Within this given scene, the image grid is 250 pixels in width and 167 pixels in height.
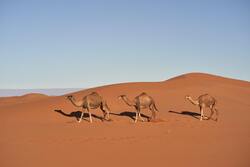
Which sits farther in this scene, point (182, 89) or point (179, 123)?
point (182, 89)

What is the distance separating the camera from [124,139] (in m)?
14.1

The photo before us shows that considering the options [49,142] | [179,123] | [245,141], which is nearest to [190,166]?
[245,141]

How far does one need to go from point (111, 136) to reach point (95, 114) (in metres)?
8.75

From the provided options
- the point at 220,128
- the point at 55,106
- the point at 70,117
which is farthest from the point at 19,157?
the point at 55,106

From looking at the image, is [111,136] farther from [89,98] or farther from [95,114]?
[95,114]

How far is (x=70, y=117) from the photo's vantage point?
22.0 m

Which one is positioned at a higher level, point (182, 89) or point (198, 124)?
point (182, 89)

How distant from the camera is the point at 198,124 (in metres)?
18.3

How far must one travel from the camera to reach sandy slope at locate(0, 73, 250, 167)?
35.8 feet

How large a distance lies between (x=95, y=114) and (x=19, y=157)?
39.6 ft

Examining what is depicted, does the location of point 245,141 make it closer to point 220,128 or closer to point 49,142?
point 220,128

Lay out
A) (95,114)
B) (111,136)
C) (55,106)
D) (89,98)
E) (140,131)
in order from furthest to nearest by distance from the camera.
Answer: (55,106), (95,114), (89,98), (140,131), (111,136)

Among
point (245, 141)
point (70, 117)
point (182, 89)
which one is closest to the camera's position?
point (245, 141)

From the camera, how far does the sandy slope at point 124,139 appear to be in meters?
10.9
